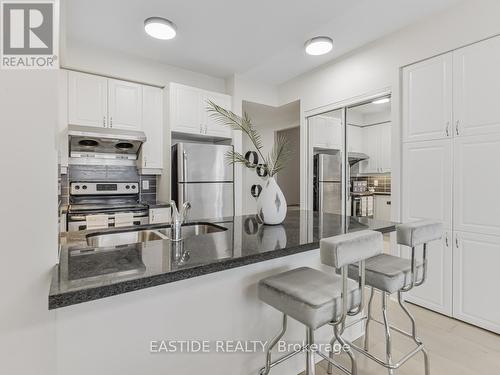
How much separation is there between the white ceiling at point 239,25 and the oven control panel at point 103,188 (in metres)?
1.61

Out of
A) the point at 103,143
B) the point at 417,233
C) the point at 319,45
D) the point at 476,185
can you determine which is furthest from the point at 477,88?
the point at 103,143

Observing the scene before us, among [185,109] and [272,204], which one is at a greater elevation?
[185,109]

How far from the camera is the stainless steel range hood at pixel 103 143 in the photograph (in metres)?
3.01

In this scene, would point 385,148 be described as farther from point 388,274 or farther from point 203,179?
point 203,179

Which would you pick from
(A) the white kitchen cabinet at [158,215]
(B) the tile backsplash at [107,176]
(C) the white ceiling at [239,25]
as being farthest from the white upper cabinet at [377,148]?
(B) the tile backsplash at [107,176]

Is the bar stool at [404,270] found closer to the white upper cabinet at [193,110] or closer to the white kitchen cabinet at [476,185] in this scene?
the white kitchen cabinet at [476,185]

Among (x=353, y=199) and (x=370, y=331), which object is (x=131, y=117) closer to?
(x=353, y=199)

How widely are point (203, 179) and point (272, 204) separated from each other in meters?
1.83

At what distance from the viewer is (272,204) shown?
1908 mm

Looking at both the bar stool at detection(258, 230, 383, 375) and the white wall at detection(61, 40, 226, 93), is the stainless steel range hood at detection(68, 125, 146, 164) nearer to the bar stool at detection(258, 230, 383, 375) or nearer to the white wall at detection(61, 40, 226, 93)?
the white wall at detection(61, 40, 226, 93)

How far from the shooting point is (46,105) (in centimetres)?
87

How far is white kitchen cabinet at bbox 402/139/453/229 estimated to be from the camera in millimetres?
2449

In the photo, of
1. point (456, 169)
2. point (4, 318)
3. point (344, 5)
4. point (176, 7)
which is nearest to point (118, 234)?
point (4, 318)

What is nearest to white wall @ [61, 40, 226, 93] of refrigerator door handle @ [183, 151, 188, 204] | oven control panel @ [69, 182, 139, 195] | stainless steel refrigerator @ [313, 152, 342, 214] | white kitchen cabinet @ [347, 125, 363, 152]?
refrigerator door handle @ [183, 151, 188, 204]
